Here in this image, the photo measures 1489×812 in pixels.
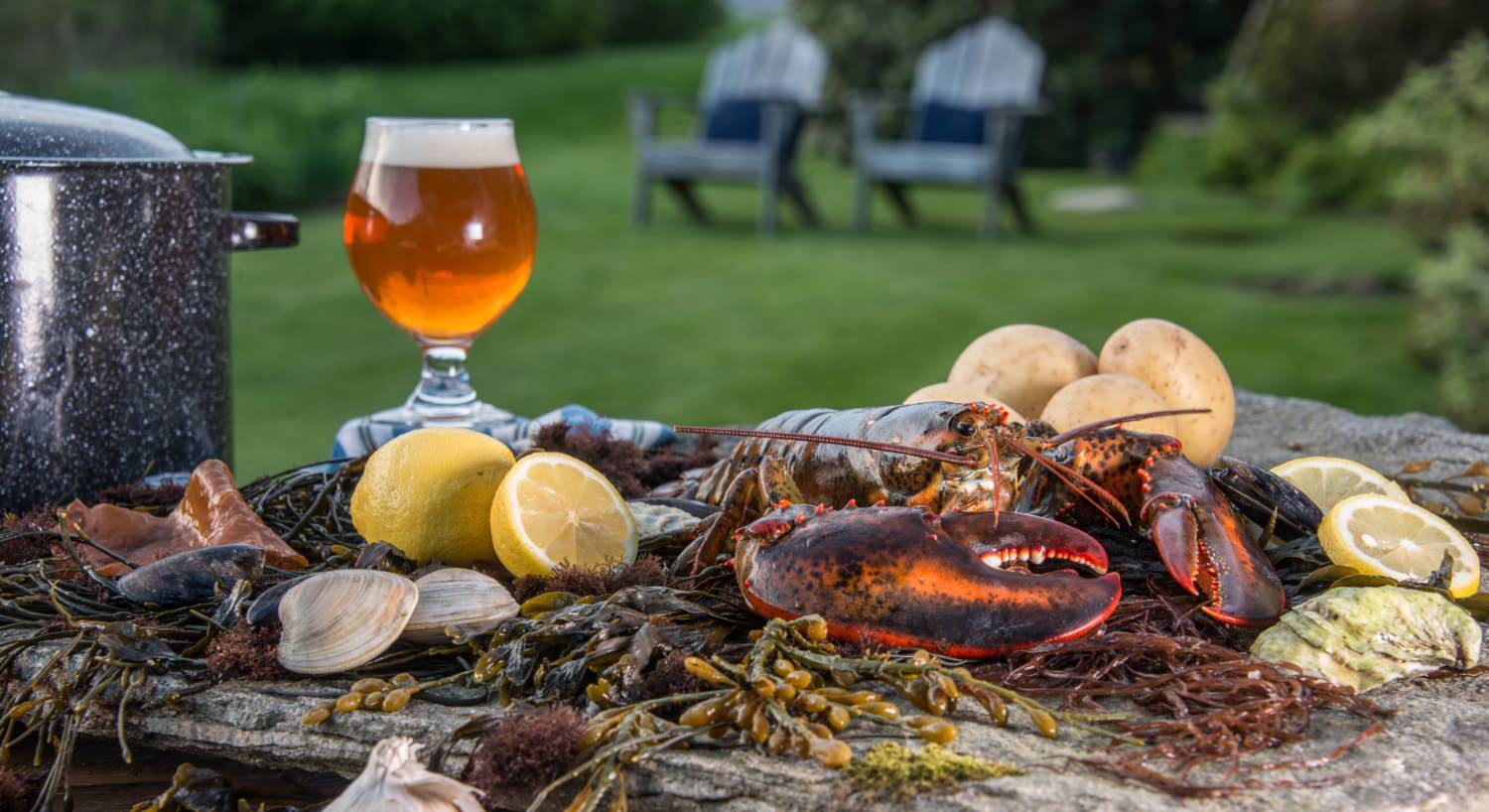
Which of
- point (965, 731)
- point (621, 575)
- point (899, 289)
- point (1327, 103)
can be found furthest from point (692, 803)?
point (1327, 103)

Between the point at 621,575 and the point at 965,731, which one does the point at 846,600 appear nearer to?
the point at 965,731

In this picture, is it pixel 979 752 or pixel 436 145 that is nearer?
pixel 979 752

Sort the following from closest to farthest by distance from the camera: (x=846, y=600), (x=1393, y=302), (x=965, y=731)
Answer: (x=965, y=731), (x=846, y=600), (x=1393, y=302)

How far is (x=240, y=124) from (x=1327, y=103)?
8.50 m

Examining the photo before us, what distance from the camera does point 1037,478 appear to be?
193cm

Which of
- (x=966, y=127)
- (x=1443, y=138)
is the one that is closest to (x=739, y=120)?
(x=966, y=127)

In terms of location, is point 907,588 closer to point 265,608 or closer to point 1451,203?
point 265,608

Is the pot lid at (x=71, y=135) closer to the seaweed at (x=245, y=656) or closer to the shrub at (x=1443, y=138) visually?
the seaweed at (x=245, y=656)

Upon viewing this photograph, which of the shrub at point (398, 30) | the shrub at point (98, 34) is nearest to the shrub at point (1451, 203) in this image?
the shrub at point (98, 34)

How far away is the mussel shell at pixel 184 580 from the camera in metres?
1.68

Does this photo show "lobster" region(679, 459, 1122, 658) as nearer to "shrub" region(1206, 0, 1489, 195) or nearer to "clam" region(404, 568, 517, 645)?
"clam" region(404, 568, 517, 645)

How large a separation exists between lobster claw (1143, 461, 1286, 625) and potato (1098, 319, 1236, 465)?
54cm

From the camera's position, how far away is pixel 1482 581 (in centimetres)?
185

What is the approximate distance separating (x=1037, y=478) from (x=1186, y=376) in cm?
48
